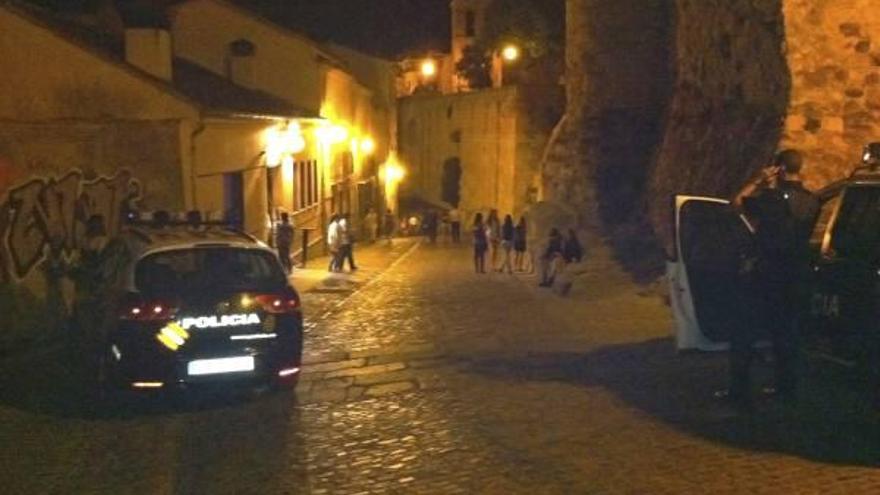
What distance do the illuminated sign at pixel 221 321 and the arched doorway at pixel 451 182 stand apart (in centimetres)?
5378

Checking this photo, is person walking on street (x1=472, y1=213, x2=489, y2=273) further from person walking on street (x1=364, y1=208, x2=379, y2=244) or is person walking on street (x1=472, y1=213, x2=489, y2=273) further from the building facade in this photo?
person walking on street (x1=364, y1=208, x2=379, y2=244)

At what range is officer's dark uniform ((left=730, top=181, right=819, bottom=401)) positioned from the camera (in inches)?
345

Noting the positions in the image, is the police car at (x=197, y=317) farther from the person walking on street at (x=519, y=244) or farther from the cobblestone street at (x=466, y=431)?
the person walking on street at (x=519, y=244)

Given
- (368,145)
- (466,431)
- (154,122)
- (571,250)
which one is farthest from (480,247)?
(466,431)

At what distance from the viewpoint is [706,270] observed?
10.1 meters

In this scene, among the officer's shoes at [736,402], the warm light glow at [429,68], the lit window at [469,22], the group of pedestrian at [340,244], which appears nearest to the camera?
the officer's shoes at [736,402]

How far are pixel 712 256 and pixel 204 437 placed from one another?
15.3 ft

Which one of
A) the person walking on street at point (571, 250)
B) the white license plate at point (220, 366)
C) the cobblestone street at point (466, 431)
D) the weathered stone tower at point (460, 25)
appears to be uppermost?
the weathered stone tower at point (460, 25)

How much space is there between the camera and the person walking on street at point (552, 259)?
2170 centimetres

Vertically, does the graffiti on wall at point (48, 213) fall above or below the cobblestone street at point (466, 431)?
above

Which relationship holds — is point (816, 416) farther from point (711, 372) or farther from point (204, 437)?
point (204, 437)

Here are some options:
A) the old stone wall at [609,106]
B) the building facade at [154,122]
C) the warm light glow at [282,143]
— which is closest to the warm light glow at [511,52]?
the old stone wall at [609,106]

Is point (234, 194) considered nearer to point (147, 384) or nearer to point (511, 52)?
point (147, 384)

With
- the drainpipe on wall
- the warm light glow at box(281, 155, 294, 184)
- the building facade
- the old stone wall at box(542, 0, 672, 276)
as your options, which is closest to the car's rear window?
the building facade
